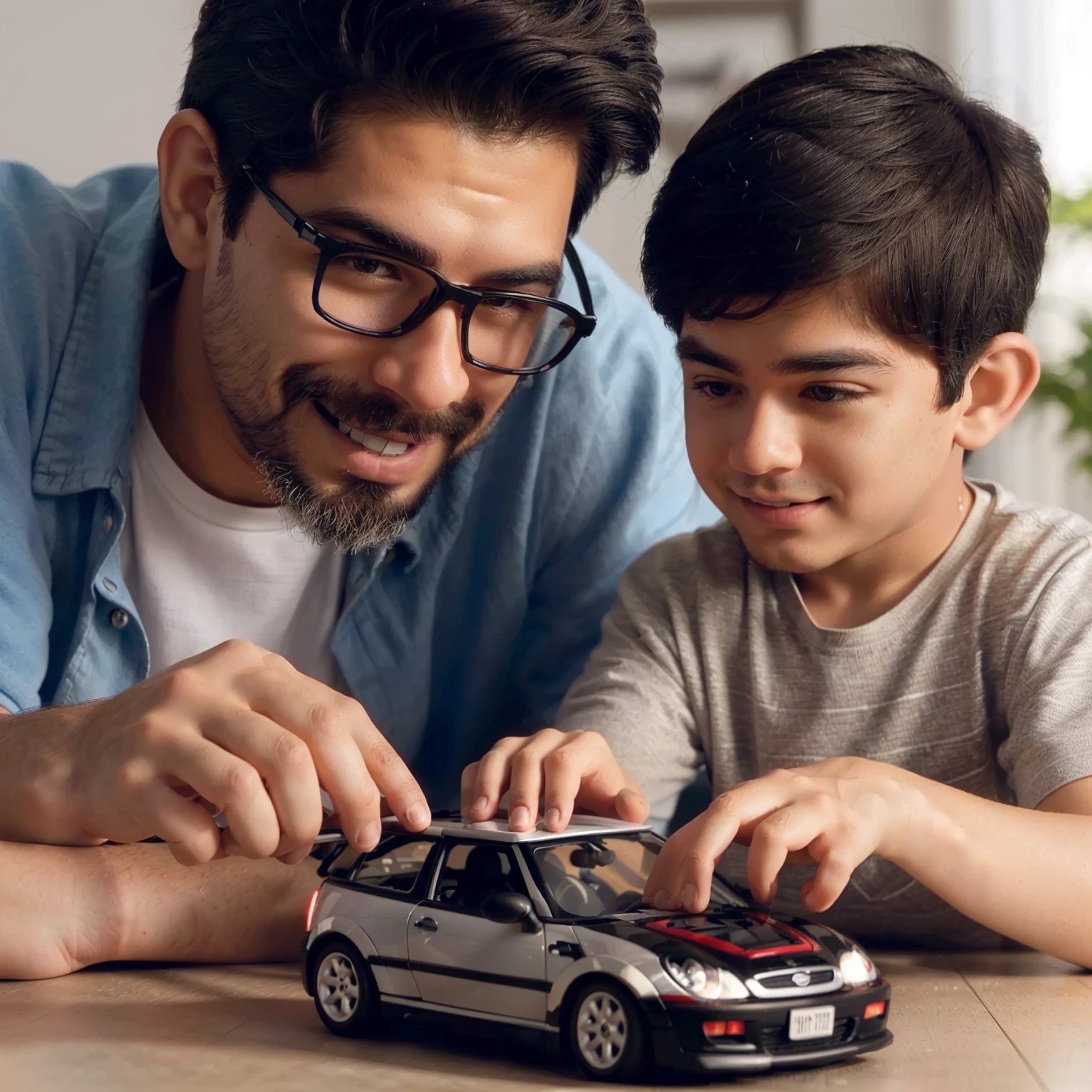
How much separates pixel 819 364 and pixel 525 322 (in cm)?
35

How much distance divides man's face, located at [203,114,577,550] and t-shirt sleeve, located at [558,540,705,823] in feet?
0.92

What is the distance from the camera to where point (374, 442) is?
1446mm

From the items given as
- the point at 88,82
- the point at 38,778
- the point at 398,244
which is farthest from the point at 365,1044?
the point at 88,82

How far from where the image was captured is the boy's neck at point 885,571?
136 cm

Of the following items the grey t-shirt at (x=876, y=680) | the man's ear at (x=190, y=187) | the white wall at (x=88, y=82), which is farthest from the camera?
the white wall at (x=88, y=82)

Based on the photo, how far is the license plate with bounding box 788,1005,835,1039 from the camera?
0.81 m

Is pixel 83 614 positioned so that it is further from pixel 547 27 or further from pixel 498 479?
pixel 547 27

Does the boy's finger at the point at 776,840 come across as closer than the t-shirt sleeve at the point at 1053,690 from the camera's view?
Yes

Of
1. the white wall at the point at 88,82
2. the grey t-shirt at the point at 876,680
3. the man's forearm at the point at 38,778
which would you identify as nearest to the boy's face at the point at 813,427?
the grey t-shirt at the point at 876,680

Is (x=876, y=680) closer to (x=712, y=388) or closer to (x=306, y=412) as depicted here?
(x=712, y=388)

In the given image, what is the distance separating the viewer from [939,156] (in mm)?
1292

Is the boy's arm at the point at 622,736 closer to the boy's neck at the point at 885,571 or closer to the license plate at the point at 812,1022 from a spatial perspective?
the boy's neck at the point at 885,571

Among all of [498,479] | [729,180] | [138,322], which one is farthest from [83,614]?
[729,180]

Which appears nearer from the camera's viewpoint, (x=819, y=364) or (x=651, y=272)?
(x=819, y=364)
